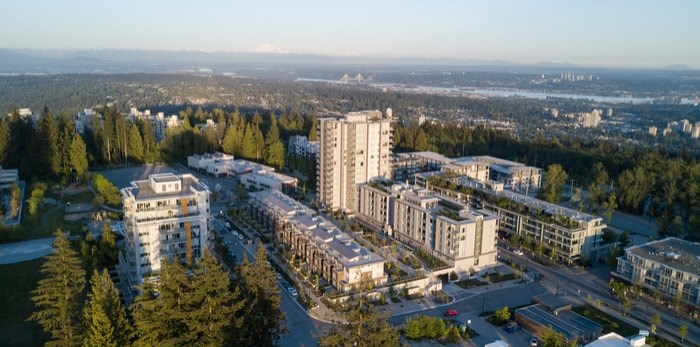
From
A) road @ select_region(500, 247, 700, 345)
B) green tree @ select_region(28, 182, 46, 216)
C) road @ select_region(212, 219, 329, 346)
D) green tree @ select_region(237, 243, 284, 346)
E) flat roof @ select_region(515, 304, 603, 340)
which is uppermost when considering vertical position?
green tree @ select_region(237, 243, 284, 346)

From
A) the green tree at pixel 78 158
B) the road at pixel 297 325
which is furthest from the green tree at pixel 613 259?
the green tree at pixel 78 158

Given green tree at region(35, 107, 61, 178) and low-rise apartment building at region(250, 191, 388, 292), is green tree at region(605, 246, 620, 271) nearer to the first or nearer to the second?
low-rise apartment building at region(250, 191, 388, 292)

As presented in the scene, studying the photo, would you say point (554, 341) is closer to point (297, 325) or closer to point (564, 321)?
point (564, 321)

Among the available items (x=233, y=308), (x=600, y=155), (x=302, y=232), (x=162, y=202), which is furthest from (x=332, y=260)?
(x=600, y=155)

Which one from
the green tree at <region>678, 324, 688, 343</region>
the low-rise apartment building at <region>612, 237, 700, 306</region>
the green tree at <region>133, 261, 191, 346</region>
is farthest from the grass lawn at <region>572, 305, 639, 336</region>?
the green tree at <region>133, 261, 191, 346</region>

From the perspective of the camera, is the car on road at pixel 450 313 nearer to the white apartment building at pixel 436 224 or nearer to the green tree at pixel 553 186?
the white apartment building at pixel 436 224

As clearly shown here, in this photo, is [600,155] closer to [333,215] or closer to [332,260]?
[333,215]
